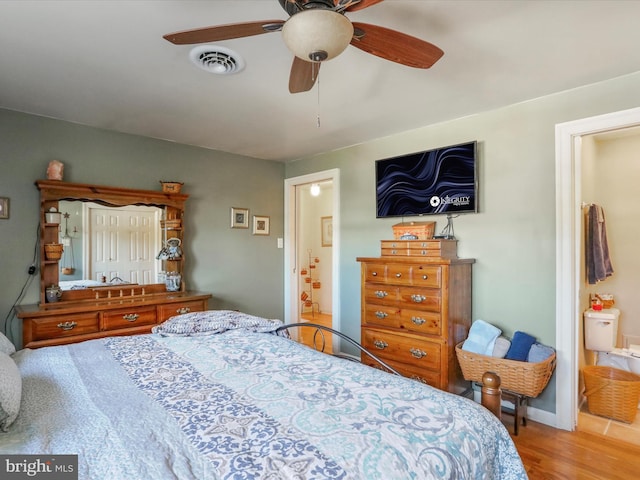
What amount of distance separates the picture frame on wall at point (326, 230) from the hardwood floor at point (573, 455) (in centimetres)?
442

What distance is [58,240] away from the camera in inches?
122

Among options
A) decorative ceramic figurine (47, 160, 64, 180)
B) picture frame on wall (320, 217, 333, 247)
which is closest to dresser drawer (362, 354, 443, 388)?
decorative ceramic figurine (47, 160, 64, 180)

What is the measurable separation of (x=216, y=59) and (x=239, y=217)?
2322 mm

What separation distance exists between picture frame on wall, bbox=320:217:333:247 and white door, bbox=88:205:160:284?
351cm

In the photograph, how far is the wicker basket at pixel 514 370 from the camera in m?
2.43

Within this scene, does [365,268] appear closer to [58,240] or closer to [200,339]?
[200,339]

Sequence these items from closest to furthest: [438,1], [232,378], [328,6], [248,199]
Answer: [328,6] → [232,378] → [438,1] → [248,199]

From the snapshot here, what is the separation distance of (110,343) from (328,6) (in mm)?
1939

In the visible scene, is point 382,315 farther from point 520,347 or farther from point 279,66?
point 279,66

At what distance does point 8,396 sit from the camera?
1060 mm

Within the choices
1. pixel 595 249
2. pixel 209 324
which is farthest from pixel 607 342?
pixel 209 324

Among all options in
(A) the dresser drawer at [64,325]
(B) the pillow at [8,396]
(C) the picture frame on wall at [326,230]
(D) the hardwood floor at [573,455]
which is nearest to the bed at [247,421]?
(B) the pillow at [8,396]

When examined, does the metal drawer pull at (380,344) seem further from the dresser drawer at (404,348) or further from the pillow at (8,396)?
the pillow at (8,396)

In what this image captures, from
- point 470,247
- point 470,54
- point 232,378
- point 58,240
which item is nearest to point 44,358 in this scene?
point 232,378
